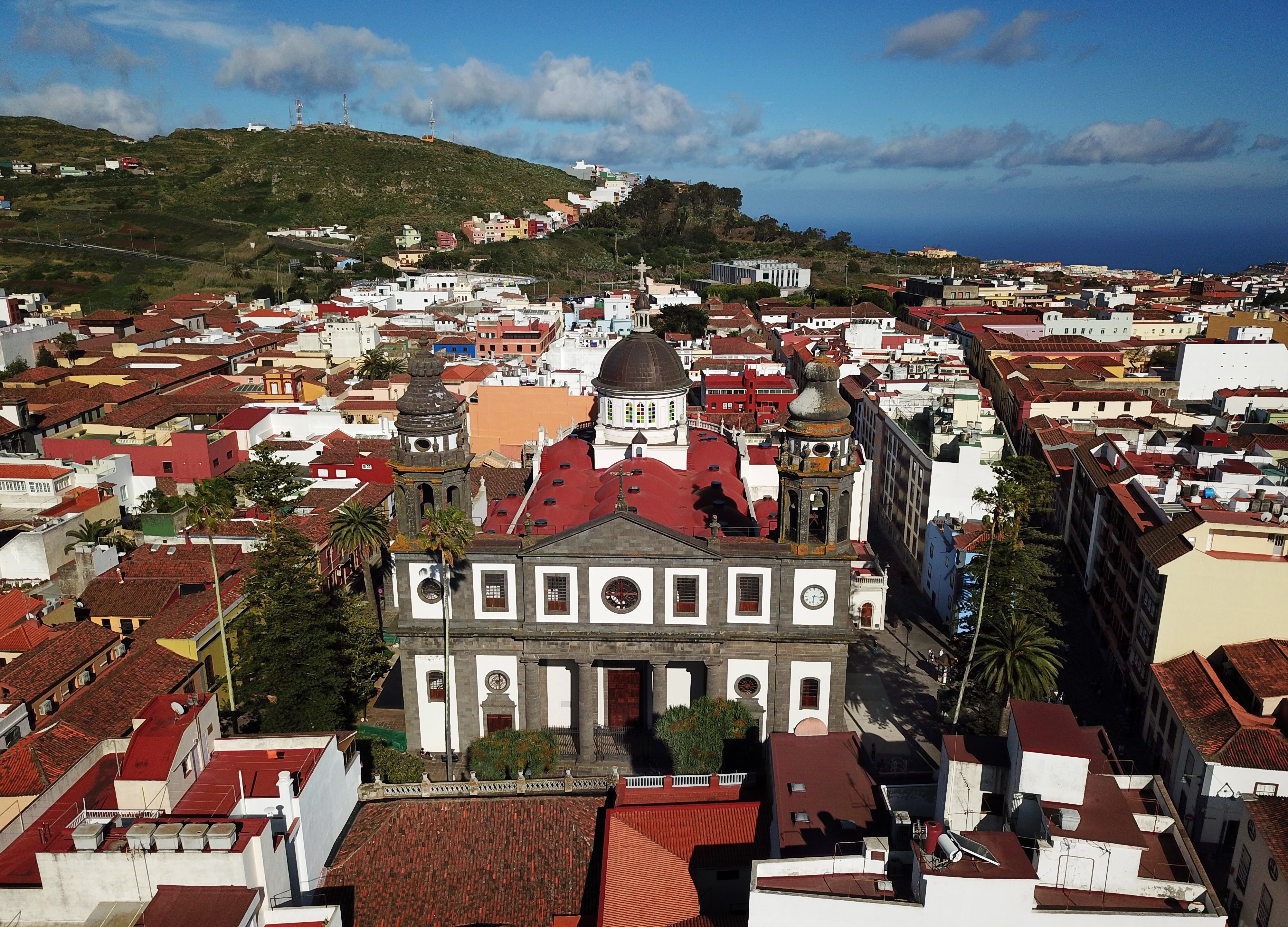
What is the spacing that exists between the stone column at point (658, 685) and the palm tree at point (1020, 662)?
42.4ft

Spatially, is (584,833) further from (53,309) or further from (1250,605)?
(53,309)

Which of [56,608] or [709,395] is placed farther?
[709,395]

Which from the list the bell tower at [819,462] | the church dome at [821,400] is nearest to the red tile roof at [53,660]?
the bell tower at [819,462]

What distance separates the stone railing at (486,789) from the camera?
29.3 metres

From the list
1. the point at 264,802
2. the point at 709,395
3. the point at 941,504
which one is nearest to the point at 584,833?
the point at 264,802

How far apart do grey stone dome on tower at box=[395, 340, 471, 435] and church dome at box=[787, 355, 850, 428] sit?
47.6ft

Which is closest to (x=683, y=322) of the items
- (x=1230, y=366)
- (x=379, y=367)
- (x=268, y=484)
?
(x=379, y=367)

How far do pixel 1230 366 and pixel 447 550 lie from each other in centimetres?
9075

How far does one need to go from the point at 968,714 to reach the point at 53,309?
153m

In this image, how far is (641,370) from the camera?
47250mm

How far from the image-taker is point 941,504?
5566cm

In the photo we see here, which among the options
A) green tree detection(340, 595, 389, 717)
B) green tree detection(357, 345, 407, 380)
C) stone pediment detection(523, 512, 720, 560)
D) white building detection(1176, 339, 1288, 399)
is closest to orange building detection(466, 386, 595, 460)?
green tree detection(357, 345, 407, 380)

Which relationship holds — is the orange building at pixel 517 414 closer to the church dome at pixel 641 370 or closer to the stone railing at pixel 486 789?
the church dome at pixel 641 370

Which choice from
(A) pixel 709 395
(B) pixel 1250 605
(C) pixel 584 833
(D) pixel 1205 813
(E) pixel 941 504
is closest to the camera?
(C) pixel 584 833
